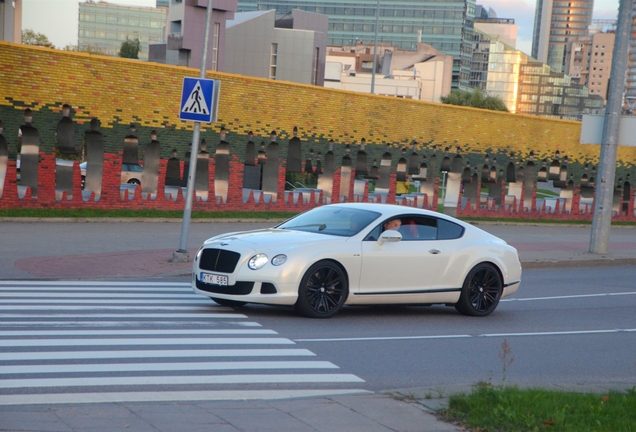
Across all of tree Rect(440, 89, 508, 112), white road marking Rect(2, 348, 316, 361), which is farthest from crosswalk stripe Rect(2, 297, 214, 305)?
tree Rect(440, 89, 508, 112)

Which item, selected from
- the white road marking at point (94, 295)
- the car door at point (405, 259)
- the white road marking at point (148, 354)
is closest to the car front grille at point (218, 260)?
the white road marking at point (94, 295)

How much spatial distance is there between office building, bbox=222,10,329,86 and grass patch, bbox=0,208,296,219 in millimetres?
47477

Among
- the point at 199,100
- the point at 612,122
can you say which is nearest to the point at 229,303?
the point at 199,100

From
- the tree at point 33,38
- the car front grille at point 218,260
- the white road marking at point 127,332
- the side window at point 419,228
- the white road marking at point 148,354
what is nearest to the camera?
the white road marking at point 148,354

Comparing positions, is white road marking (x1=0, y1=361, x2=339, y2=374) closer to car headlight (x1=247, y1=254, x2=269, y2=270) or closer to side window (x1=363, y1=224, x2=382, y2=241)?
car headlight (x1=247, y1=254, x2=269, y2=270)

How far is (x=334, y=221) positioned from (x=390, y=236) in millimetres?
825

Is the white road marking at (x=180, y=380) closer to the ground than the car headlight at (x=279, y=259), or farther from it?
closer to the ground

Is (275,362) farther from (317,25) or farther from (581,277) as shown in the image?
(317,25)

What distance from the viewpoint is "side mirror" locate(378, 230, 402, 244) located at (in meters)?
11.3

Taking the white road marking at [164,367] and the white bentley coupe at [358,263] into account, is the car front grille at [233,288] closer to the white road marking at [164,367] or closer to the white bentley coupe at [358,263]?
the white bentley coupe at [358,263]

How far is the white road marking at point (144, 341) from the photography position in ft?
28.0

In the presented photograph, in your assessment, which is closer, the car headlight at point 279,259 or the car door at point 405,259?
the car headlight at point 279,259

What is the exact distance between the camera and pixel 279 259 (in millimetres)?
10562

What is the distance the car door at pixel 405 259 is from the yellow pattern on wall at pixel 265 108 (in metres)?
13.3
